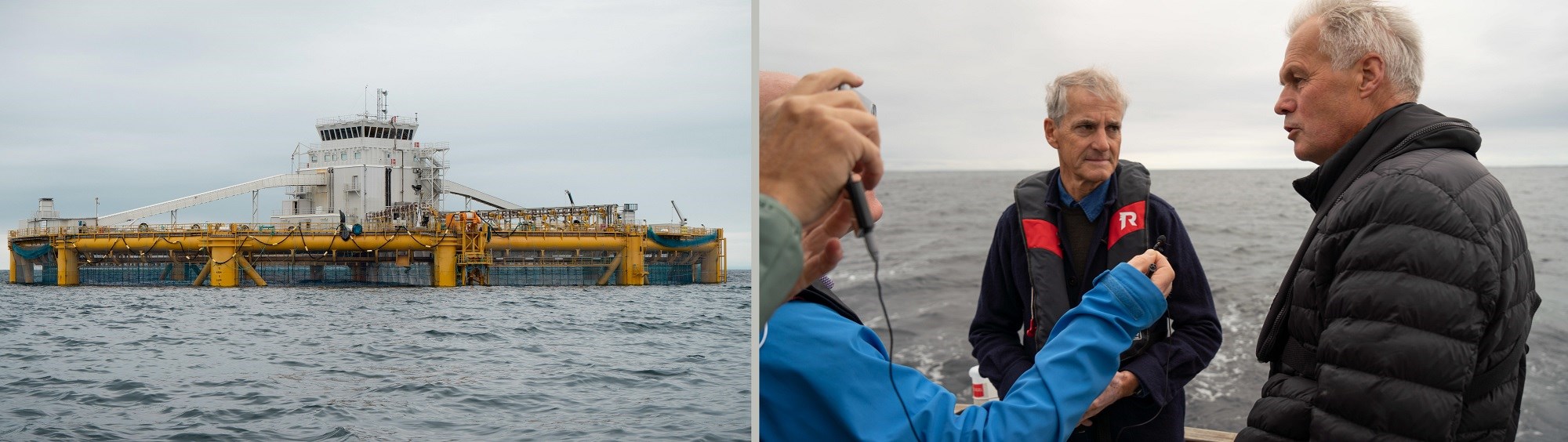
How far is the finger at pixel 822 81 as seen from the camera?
0.59 metres

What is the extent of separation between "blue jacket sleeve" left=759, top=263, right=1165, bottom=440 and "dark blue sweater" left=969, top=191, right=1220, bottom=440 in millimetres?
472

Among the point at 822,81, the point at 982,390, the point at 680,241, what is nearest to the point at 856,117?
the point at 822,81

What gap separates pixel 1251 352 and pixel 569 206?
25.6m

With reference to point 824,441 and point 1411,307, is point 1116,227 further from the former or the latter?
point 824,441

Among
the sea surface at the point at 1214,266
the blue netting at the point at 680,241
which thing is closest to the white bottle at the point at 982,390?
the sea surface at the point at 1214,266

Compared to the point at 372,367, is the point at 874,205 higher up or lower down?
higher up

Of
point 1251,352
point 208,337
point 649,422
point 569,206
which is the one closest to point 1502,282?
point 1251,352

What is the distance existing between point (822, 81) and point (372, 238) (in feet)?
102

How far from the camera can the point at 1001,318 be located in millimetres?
1615

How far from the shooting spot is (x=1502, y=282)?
968 millimetres

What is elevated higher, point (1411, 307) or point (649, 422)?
point (1411, 307)

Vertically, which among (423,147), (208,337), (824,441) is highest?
(423,147)

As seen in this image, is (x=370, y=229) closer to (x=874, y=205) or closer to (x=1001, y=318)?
(x=1001, y=318)

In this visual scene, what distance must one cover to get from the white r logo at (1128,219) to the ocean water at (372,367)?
77.9 inches
